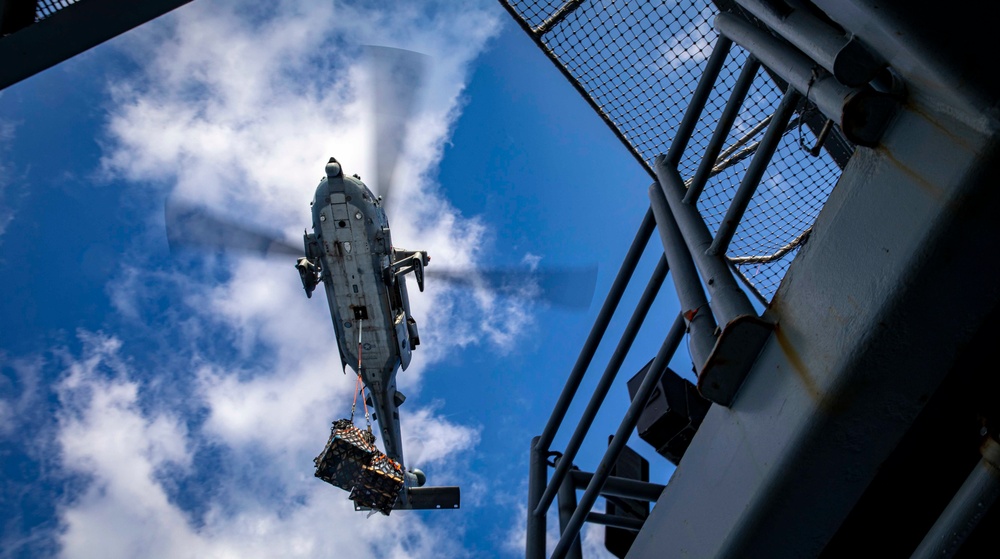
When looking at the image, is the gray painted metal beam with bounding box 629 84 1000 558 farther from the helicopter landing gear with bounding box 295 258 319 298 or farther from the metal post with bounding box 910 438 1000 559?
the helicopter landing gear with bounding box 295 258 319 298

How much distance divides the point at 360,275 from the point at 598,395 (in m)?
12.0

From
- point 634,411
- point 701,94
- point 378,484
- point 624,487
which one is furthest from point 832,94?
point 378,484

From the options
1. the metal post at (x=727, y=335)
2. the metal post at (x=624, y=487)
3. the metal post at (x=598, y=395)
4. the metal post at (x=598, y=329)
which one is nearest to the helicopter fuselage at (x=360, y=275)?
the metal post at (x=598, y=329)

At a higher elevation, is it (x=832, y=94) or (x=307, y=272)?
(x=307, y=272)

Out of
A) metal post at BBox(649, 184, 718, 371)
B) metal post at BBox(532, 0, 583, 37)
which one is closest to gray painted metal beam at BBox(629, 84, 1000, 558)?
metal post at BBox(649, 184, 718, 371)

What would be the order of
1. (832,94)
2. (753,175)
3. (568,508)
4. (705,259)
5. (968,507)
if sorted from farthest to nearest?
(568,508) → (753,175) → (705,259) → (832,94) → (968,507)

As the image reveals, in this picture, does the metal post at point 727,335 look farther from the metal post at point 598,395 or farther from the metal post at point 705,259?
the metal post at point 598,395

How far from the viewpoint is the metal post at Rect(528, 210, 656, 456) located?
10.6 feet

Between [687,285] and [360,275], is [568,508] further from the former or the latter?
[360,275]

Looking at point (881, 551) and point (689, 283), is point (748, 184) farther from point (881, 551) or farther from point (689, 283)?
point (881, 551)

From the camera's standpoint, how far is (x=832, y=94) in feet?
5.08

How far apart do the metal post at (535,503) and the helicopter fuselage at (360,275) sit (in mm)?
11341

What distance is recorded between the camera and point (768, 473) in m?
1.50

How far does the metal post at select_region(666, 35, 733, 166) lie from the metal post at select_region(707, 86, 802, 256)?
0.57 m
